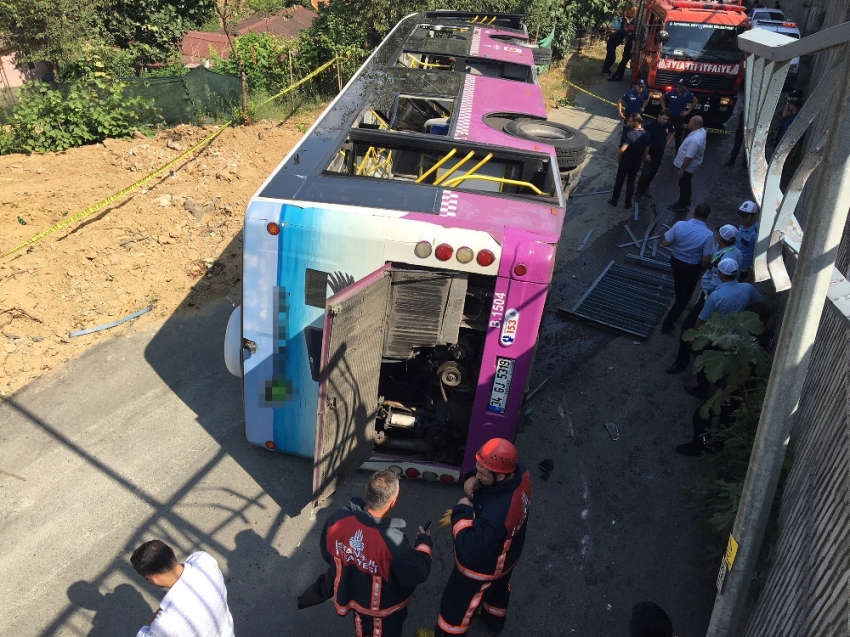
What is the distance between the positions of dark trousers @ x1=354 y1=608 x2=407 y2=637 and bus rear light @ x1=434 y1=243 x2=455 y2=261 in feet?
7.18

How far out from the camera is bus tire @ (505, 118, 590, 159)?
6.03 m

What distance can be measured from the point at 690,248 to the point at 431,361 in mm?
3634

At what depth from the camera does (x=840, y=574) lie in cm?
248

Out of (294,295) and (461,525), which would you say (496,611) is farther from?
(294,295)

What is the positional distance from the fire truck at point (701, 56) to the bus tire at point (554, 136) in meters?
8.15

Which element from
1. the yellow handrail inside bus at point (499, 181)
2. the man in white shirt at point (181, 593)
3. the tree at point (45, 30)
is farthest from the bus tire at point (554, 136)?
the tree at point (45, 30)

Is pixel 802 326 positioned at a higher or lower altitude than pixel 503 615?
higher

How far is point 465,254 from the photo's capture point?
430 cm

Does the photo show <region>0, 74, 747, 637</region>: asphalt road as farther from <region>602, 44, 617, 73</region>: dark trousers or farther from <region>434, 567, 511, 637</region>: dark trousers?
<region>602, 44, 617, 73</region>: dark trousers

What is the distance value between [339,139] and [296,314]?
1.75 metres

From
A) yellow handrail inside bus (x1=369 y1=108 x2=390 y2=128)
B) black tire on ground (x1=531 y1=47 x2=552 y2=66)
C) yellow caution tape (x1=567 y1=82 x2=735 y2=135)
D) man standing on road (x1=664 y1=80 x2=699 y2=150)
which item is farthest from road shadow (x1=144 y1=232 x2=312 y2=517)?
yellow caution tape (x1=567 y1=82 x2=735 y2=135)

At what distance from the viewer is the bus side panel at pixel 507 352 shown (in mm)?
4406

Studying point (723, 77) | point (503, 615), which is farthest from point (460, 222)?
point (723, 77)

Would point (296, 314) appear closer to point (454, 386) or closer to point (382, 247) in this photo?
point (382, 247)
